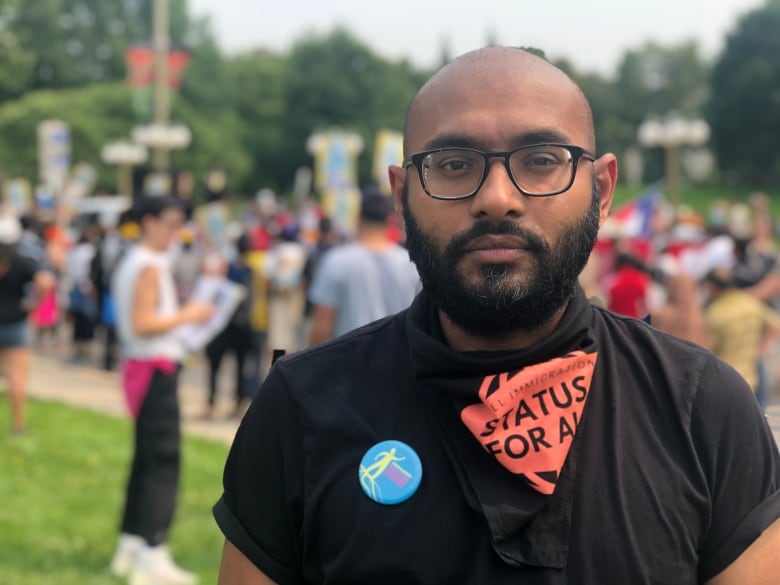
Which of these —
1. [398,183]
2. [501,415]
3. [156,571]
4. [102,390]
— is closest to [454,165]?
[398,183]

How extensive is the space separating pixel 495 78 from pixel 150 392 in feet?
13.3

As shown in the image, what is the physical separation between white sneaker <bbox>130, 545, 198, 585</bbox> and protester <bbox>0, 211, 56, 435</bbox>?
4.19 m

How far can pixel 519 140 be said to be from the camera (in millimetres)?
1848

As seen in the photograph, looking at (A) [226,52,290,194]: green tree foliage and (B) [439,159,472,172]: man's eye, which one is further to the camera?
(A) [226,52,290,194]: green tree foliage

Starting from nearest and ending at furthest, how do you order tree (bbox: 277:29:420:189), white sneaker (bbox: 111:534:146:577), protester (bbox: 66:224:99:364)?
1. white sneaker (bbox: 111:534:146:577)
2. protester (bbox: 66:224:99:364)
3. tree (bbox: 277:29:420:189)

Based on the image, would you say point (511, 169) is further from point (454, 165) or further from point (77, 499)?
point (77, 499)

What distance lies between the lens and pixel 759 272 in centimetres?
1044

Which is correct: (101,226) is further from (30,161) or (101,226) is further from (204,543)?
(30,161)

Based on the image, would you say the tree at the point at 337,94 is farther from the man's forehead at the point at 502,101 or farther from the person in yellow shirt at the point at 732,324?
the man's forehead at the point at 502,101

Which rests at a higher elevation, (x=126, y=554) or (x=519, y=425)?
(x=519, y=425)

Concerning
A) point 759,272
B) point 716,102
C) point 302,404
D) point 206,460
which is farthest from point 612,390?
point 716,102

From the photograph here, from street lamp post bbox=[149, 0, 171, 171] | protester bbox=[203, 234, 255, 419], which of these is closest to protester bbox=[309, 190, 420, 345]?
protester bbox=[203, 234, 255, 419]

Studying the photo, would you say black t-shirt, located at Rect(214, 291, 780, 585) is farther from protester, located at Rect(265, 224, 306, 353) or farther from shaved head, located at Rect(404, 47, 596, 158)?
protester, located at Rect(265, 224, 306, 353)

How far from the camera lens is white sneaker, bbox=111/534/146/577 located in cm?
570
